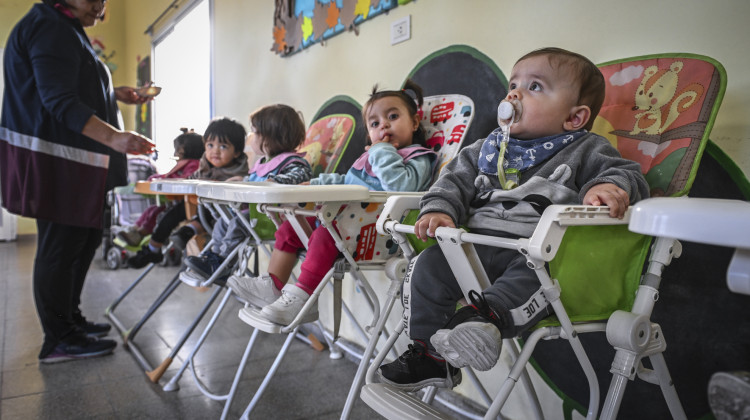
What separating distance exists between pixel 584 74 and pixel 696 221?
2.35 ft

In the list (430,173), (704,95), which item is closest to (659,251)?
(704,95)

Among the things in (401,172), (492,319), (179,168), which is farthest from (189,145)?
(492,319)

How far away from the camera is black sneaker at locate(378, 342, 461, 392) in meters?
0.87

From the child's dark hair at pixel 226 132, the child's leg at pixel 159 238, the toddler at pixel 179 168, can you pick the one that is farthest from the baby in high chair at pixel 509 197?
the toddler at pixel 179 168

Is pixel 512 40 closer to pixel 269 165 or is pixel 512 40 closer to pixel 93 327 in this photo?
pixel 269 165

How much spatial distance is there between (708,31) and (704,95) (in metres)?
0.21

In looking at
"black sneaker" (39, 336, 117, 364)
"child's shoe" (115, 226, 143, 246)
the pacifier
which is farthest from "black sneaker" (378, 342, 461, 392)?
"child's shoe" (115, 226, 143, 246)

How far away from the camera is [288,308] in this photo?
1160 mm

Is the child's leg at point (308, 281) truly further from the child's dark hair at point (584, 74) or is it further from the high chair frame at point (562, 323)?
the child's dark hair at point (584, 74)

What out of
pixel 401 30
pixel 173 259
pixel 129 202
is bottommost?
pixel 173 259

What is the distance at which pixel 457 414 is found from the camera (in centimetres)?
154

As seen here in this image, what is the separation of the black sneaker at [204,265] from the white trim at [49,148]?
0.59 metres

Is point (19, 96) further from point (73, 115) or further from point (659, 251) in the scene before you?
point (659, 251)

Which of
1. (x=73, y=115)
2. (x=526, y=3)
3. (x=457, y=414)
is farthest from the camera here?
(x=73, y=115)
